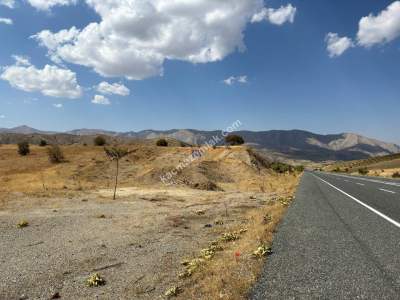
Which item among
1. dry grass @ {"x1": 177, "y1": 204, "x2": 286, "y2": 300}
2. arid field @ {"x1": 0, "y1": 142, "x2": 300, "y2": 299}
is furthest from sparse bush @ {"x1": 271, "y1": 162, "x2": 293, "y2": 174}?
dry grass @ {"x1": 177, "y1": 204, "x2": 286, "y2": 300}

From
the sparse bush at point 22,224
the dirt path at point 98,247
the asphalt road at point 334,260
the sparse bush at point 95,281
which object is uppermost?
the asphalt road at point 334,260

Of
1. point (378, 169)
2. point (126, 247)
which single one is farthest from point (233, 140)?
point (126, 247)

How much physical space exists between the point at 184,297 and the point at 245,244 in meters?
3.43

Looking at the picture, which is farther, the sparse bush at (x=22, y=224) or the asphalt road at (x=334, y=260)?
the sparse bush at (x=22, y=224)

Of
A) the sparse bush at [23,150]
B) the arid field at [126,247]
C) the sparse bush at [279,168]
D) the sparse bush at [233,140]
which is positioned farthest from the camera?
the sparse bush at [233,140]

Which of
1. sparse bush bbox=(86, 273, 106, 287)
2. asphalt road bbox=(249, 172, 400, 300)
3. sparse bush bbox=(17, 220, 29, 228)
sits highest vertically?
asphalt road bbox=(249, 172, 400, 300)

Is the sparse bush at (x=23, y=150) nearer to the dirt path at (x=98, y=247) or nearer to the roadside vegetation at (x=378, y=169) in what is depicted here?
the dirt path at (x=98, y=247)

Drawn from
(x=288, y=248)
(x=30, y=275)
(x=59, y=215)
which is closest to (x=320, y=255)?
(x=288, y=248)

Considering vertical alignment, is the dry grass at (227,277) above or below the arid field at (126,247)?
above

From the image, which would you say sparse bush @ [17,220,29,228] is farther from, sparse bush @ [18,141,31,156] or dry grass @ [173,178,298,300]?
sparse bush @ [18,141,31,156]

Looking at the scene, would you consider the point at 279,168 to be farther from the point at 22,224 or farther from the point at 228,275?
the point at 228,275

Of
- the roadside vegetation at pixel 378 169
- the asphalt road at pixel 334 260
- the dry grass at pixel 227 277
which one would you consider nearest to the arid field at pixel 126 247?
the dry grass at pixel 227 277

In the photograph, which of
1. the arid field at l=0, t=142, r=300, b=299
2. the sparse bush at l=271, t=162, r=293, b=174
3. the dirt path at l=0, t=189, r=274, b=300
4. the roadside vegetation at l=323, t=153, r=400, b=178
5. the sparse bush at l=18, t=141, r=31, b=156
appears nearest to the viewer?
the arid field at l=0, t=142, r=300, b=299

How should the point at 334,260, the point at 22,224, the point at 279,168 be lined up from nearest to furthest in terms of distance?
the point at 334,260
the point at 22,224
the point at 279,168
